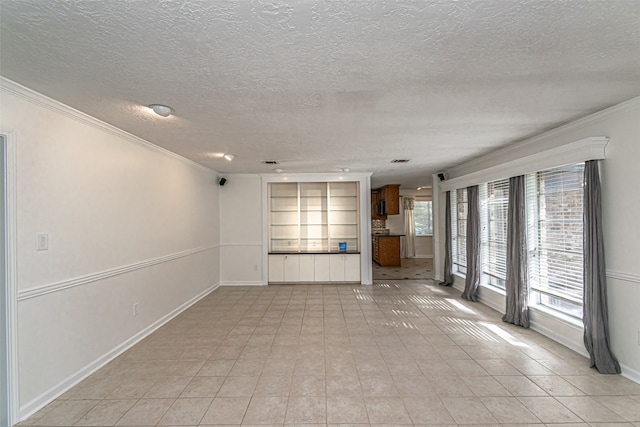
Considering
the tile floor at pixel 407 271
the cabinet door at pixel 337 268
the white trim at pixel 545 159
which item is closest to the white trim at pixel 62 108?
the cabinet door at pixel 337 268

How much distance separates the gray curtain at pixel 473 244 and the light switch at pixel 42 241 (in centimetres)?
553

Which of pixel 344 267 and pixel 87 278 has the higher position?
pixel 87 278

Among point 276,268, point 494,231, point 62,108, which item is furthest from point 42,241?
point 494,231

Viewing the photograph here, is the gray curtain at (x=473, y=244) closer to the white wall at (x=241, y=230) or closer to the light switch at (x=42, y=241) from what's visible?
the white wall at (x=241, y=230)

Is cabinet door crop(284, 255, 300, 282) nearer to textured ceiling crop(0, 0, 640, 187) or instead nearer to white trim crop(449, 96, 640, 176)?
textured ceiling crop(0, 0, 640, 187)

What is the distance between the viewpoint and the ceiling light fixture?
2.65 metres

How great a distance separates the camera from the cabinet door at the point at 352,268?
22.8 ft

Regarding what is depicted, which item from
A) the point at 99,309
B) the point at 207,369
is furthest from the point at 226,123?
the point at 207,369

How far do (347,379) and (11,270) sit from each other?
273 cm

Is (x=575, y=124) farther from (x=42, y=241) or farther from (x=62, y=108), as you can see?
(x=42, y=241)

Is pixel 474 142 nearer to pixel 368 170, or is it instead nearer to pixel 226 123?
pixel 368 170

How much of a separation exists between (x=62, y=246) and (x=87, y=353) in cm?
106

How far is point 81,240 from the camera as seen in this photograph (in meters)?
2.89

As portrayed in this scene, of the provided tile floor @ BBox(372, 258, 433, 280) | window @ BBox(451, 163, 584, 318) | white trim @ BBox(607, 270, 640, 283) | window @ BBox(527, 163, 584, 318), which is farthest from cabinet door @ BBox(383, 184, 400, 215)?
white trim @ BBox(607, 270, 640, 283)
